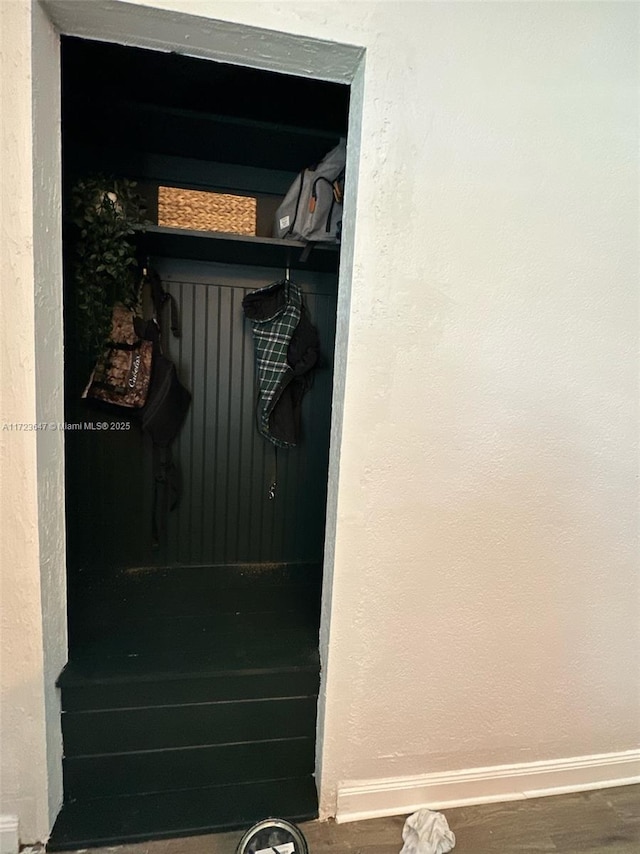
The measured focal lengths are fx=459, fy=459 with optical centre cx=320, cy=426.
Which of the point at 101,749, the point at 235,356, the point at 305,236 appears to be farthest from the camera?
the point at 235,356

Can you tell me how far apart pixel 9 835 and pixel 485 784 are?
4.24ft

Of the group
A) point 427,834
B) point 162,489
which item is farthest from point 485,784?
point 162,489

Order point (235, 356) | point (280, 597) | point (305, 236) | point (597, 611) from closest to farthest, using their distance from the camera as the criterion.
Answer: point (597, 611)
point (305, 236)
point (280, 597)
point (235, 356)

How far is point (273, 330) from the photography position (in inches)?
68.9

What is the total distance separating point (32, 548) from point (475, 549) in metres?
1.12

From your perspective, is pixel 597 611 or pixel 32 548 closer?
pixel 32 548

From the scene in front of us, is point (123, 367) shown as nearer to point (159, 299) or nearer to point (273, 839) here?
point (159, 299)

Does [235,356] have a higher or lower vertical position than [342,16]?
lower

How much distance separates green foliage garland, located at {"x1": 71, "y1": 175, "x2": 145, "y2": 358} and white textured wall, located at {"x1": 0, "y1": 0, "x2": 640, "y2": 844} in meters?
0.46

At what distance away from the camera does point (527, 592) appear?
1307mm

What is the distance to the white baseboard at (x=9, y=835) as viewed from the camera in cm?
115

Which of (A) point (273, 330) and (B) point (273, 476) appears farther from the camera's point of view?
(B) point (273, 476)

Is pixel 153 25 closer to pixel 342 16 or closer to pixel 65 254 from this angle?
pixel 342 16

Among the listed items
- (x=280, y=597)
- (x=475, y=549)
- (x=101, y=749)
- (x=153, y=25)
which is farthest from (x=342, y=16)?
(x=101, y=749)
